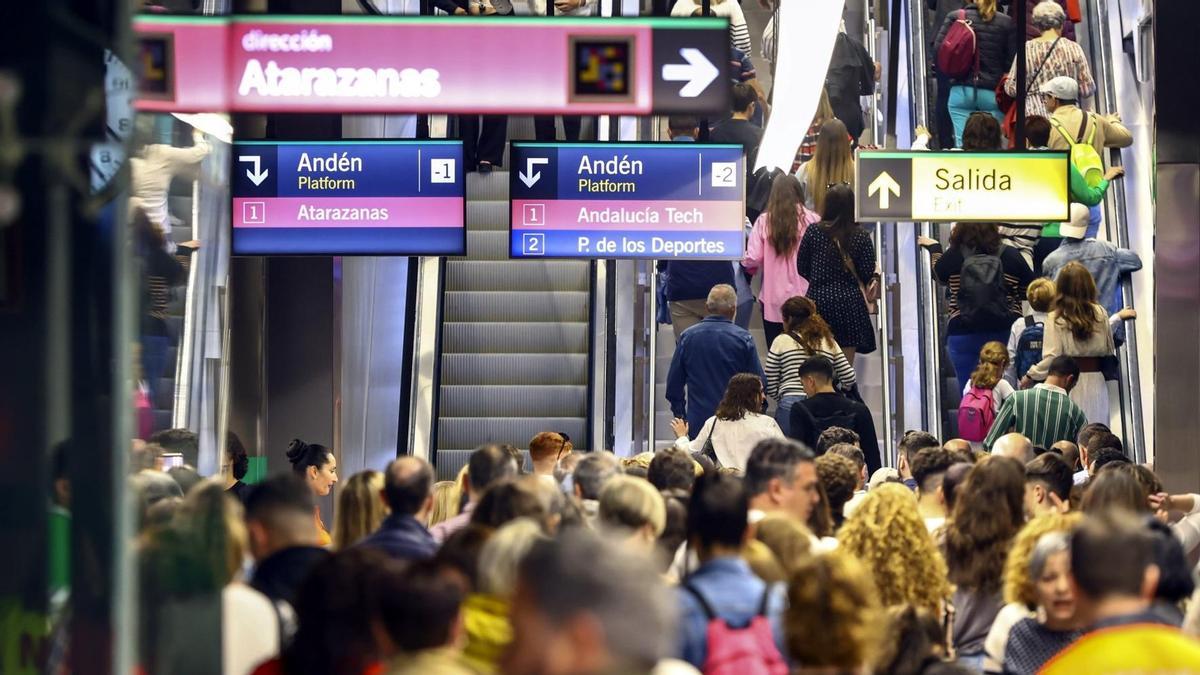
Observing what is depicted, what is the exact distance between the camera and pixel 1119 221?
543 inches

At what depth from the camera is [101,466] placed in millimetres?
4047

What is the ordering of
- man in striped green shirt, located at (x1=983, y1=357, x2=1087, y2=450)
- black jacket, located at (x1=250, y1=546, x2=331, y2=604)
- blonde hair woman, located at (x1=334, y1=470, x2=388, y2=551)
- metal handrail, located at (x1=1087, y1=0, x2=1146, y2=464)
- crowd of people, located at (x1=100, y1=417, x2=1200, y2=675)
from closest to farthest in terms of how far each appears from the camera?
crowd of people, located at (x1=100, y1=417, x2=1200, y2=675) < black jacket, located at (x1=250, y1=546, x2=331, y2=604) < blonde hair woman, located at (x1=334, y1=470, x2=388, y2=551) < man in striped green shirt, located at (x1=983, y1=357, x2=1087, y2=450) < metal handrail, located at (x1=1087, y1=0, x2=1146, y2=464)

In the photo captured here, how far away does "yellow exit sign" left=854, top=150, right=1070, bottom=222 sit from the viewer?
11727 millimetres

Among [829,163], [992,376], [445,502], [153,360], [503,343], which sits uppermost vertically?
[829,163]

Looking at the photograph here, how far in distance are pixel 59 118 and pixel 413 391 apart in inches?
384

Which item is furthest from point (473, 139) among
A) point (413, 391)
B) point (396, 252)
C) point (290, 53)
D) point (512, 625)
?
point (512, 625)

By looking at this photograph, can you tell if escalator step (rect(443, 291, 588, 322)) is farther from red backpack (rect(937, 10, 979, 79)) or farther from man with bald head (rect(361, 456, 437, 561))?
man with bald head (rect(361, 456, 437, 561))

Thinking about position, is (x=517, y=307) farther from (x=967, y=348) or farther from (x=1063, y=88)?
(x=1063, y=88)

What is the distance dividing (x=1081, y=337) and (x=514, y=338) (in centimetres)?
493

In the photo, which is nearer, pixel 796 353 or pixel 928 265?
pixel 796 353

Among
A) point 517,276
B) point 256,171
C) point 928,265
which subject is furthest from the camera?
point 517,276

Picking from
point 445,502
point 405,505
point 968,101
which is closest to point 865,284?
point 968,101

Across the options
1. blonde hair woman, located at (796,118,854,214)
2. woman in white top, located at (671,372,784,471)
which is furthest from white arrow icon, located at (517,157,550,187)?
blonde hair woman, located at (796,118,854,214)

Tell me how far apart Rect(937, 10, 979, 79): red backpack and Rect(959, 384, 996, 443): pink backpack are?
3606 millimetres
